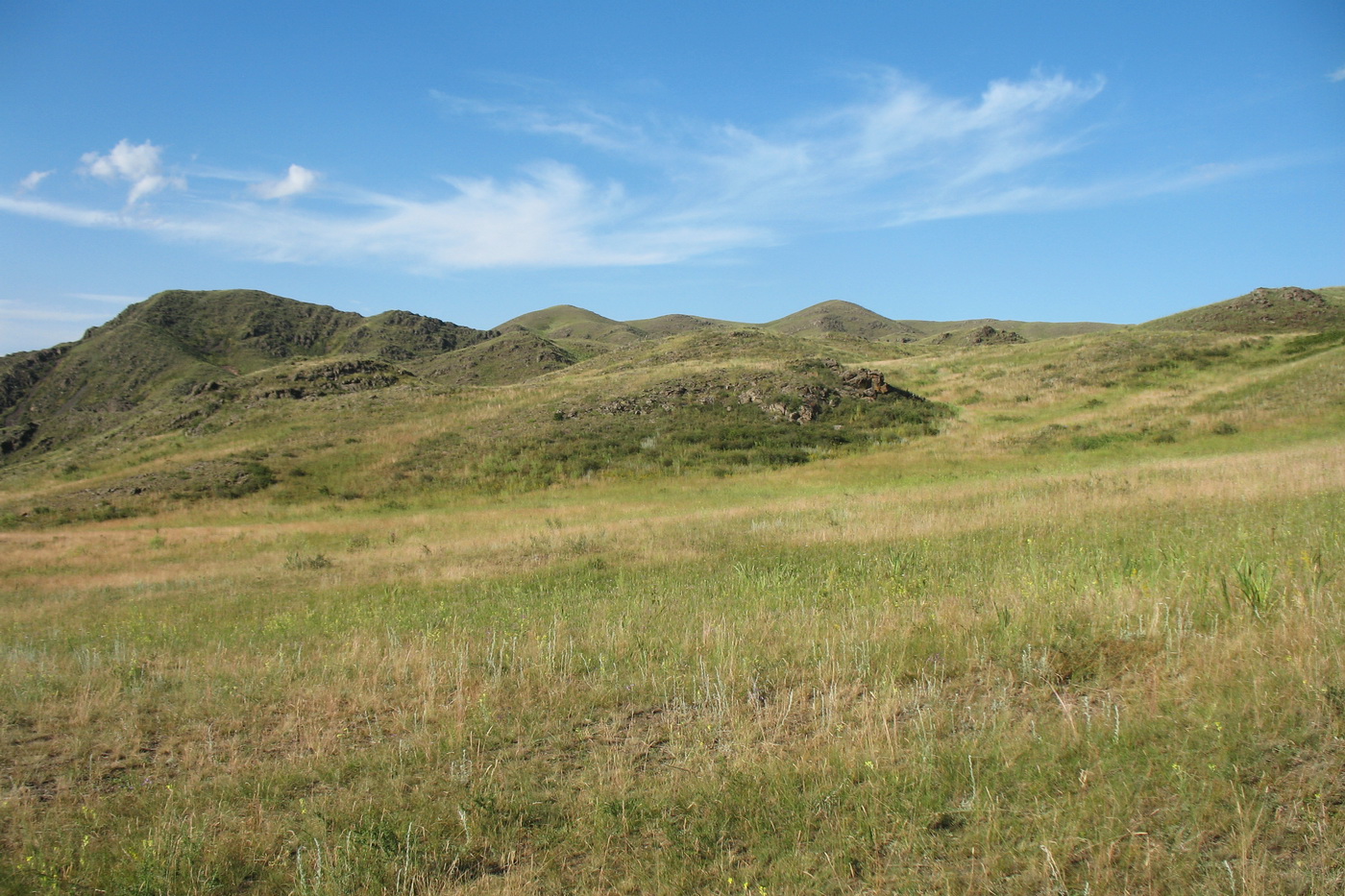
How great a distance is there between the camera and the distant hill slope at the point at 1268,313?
63.5 m

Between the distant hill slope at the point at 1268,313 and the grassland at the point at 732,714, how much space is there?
65119mm

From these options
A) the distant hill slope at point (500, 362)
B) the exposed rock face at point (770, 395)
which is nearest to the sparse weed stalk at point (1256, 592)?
the exposed rock face at point (770, 395)

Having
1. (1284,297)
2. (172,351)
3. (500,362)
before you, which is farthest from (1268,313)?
(172,351)

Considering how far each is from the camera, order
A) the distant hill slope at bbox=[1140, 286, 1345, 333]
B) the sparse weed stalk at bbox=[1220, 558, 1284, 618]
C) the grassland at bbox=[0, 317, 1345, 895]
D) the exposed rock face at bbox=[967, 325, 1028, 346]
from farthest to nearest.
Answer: the exposed rock face at bbox=[967, 325, 1028, 346], the distant hill slope at bbox=[1140, 286, 1345, 333], the sparse weed stalk at bbox=[1220, 558, 1284, 618], the grassland at bbox=[0, 317, 1345, 895]

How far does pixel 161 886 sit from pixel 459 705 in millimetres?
2233

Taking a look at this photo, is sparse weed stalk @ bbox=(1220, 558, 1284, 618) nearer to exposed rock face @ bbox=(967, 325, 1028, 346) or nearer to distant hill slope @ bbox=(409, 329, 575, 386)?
distant hill slope @ bbox=(409, 329, 575, 386)

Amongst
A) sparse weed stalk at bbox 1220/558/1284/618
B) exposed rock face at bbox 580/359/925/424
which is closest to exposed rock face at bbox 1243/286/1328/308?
exposed rock face at bbox 580/359/925/424

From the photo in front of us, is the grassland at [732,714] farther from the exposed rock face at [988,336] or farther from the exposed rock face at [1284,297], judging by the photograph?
the exposed rock face at [988,336]

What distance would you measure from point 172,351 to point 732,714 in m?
147

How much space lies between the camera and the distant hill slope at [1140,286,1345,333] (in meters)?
63.5

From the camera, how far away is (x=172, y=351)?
397 ft

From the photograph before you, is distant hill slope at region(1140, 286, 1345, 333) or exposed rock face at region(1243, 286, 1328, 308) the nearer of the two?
distant hill slope at region(1140, 286, 1345, 333)

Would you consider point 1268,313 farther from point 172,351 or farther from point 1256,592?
point 172,351

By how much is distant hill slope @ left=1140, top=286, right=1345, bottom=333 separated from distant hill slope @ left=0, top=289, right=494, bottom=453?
339 ft
